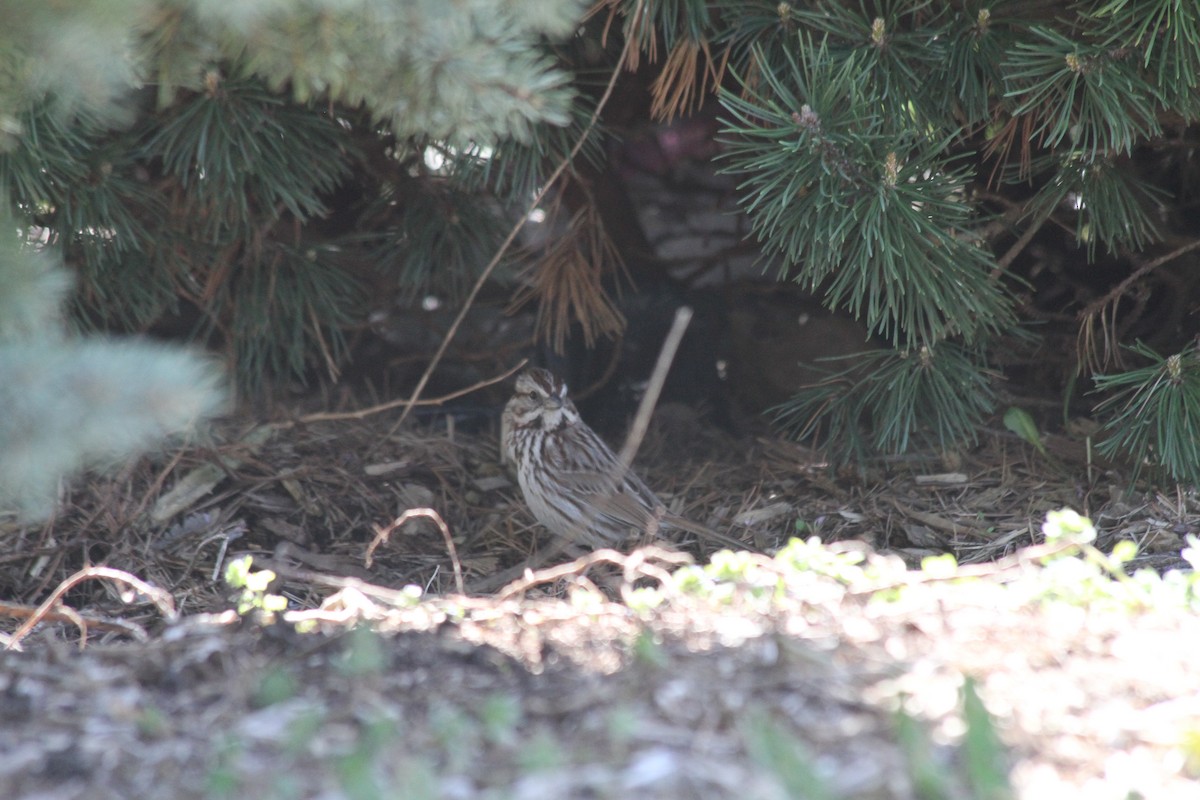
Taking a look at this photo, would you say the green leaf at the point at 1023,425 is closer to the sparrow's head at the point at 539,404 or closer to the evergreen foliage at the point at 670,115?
the evergreen foliage at the point at 670,115

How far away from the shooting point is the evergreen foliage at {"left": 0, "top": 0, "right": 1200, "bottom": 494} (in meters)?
2.42

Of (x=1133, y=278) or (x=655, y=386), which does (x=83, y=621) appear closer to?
(x=655, y=386)

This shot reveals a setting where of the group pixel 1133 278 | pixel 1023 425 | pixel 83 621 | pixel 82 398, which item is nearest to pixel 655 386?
pixel 1023 425

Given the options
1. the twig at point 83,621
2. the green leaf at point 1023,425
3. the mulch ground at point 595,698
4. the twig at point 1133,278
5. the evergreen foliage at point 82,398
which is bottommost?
the twig at point 83,621

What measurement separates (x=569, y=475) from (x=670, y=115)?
1.46 m

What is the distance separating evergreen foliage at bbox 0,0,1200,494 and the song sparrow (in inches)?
15.0

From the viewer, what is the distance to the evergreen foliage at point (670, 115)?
242 cm

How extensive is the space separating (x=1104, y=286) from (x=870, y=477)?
1.26 meters

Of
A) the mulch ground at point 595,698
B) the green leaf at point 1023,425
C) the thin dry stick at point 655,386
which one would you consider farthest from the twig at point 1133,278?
the thin dry stick at point 655,386

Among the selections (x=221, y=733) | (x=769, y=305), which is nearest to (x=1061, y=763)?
(x=221, y=733)

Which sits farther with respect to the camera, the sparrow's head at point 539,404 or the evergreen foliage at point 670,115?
the sparrow's head at point 539,404

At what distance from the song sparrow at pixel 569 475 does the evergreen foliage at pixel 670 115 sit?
0.38 metres

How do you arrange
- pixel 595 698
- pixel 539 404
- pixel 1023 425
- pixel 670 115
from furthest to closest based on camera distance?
pixel 539 404, pixel 1023 425, pixel 670 115, pixel 595 698

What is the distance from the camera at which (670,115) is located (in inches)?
152
